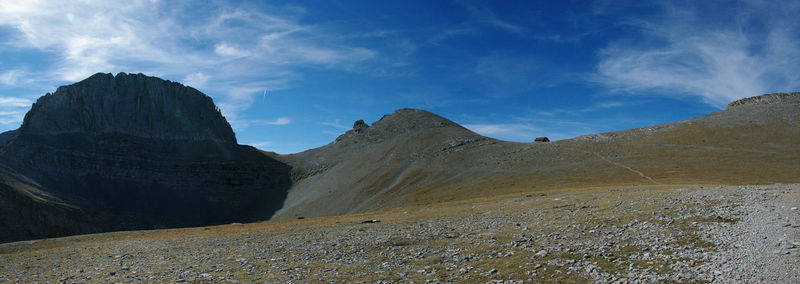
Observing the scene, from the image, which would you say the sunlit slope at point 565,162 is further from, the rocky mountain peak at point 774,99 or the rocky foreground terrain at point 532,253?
the rocky foreground terrain at point 532,253

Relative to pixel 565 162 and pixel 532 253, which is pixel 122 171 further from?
pixel 532 253

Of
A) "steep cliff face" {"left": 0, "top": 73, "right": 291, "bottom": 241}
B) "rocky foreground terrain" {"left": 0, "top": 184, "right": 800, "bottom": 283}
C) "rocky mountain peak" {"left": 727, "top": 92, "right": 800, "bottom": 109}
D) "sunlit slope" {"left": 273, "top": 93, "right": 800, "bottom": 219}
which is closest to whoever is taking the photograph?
"rocky foreground terrain" {"left": 0, "top": 184, "right": 800, "bottom": 283}

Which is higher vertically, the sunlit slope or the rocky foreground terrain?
the sunlit slope

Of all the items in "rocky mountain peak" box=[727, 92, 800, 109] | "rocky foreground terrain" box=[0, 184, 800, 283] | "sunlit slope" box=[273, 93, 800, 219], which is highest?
"rocky mountain peak" box=[727, 92, 800, 109]

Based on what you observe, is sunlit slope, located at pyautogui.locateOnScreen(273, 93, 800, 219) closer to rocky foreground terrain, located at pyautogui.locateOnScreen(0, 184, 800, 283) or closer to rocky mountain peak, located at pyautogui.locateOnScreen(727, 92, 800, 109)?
rocky mountain peak, located at pyautogui.locateOnScreen(727, 92, 800, 109)

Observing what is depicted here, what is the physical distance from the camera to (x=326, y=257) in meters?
24.3

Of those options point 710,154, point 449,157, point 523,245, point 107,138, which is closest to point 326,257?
point 523,245

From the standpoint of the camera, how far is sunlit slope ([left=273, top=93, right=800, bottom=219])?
258 ft

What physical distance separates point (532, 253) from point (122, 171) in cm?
19443

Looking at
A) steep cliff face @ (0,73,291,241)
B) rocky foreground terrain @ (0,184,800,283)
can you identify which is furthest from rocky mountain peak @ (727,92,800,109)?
steep cliff face @ (0,73,291,241)

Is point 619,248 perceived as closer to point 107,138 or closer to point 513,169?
point 513,169

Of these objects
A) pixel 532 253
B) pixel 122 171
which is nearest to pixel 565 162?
pixel 532 253

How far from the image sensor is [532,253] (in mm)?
19031

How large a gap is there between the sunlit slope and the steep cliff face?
2780 cm
